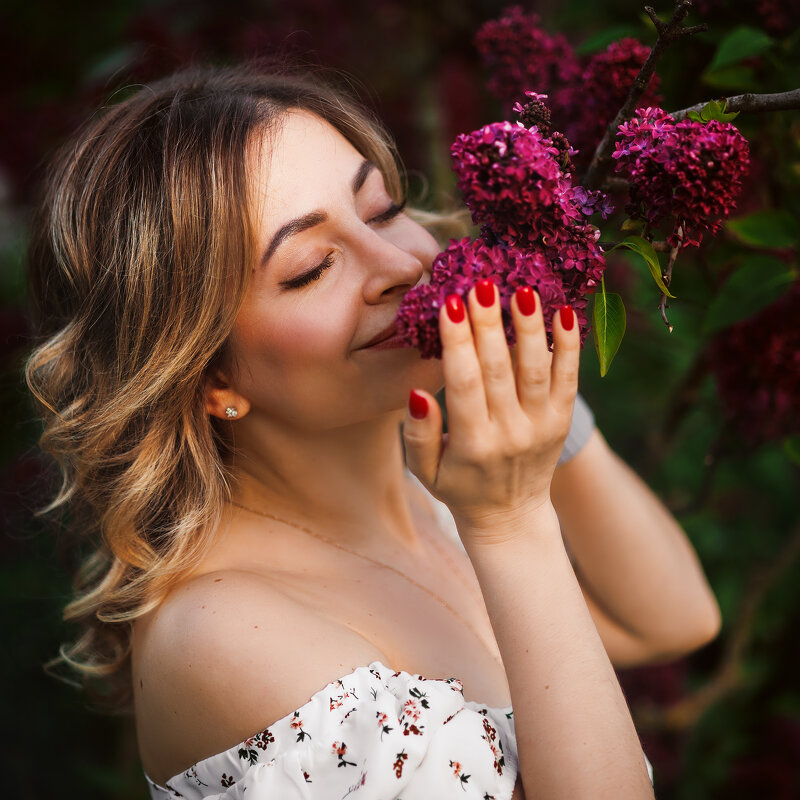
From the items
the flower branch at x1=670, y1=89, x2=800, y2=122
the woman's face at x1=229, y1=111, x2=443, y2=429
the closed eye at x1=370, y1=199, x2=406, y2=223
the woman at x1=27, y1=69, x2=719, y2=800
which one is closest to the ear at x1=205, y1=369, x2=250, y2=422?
the woman at x1=27, y1=69, x2=719, y2=800

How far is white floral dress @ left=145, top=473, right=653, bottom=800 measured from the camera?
1.12 meters

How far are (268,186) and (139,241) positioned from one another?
0.24 m

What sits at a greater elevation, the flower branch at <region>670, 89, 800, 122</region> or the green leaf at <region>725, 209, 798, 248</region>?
the flower branch at <region>670, 89, 800, 122</region>

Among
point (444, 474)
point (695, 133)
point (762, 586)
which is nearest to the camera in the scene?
point (695, 133)

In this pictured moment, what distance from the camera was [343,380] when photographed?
50.3 inches

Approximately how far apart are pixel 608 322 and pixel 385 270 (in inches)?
14.8

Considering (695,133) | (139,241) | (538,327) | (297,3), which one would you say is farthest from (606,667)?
(297,3)

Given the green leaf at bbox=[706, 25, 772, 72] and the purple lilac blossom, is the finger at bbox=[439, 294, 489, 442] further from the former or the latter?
the green leaf at bbox=[706, 25, 772, 72]

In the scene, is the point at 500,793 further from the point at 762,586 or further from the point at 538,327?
the point at 762,586

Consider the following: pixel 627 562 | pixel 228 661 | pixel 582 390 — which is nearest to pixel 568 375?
pixel 228 661

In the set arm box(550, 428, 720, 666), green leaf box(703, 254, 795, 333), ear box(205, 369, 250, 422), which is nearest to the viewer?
green leaf box(703, 254, 795, 333)

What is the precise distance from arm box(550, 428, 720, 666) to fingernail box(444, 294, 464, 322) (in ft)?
2.85

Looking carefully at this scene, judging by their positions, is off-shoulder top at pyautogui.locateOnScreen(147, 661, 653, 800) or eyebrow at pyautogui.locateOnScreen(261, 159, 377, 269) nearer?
off-shoulder top at pyautogui.locateOnScreen(147, 661, 653, 800)

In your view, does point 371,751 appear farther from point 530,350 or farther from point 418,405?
point 530,350
